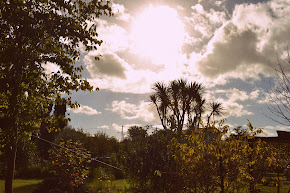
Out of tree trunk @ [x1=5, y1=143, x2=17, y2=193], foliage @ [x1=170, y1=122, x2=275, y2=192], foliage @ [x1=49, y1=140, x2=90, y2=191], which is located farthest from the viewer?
foliage @ [x1=49, y1=140, x2=90, y2=191]

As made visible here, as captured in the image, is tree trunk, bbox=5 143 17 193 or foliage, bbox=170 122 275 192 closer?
foliage, bbox=170 122 275 192

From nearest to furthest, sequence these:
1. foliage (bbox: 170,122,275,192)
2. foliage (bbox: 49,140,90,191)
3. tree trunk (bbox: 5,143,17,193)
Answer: foliage (bbox: 170,122,275,192)
tree trunk (bbox: 5,143,17,193)
foliage (bbox: 49,140,90,191)

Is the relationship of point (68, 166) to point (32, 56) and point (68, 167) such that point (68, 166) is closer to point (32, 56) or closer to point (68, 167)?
point (68, 167)

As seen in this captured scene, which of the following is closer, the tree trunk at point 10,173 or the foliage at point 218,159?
the foliage at point 218,159

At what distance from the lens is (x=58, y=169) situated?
9461mm

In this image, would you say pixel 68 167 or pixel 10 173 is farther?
pixel 68 167

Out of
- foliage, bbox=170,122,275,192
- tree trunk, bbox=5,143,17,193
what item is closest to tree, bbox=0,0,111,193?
tree trunk, bbox=5,143,17,193

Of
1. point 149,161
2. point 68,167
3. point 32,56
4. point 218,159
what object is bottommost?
point 68,167

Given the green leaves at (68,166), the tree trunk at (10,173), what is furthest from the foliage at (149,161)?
the tree trunk at (10,173)

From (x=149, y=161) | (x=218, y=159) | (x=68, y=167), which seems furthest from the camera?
(x=68, y=167)

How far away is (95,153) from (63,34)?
1529 cm

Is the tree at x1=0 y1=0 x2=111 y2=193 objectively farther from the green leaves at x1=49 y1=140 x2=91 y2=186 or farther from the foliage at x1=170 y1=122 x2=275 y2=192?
the foliage at x1=170 y1=122 x2=275 y2=192

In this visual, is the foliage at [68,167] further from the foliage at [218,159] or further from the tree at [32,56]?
the foliage at [218,159]

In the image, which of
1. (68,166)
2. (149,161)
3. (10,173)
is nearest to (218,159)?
(149,161)
